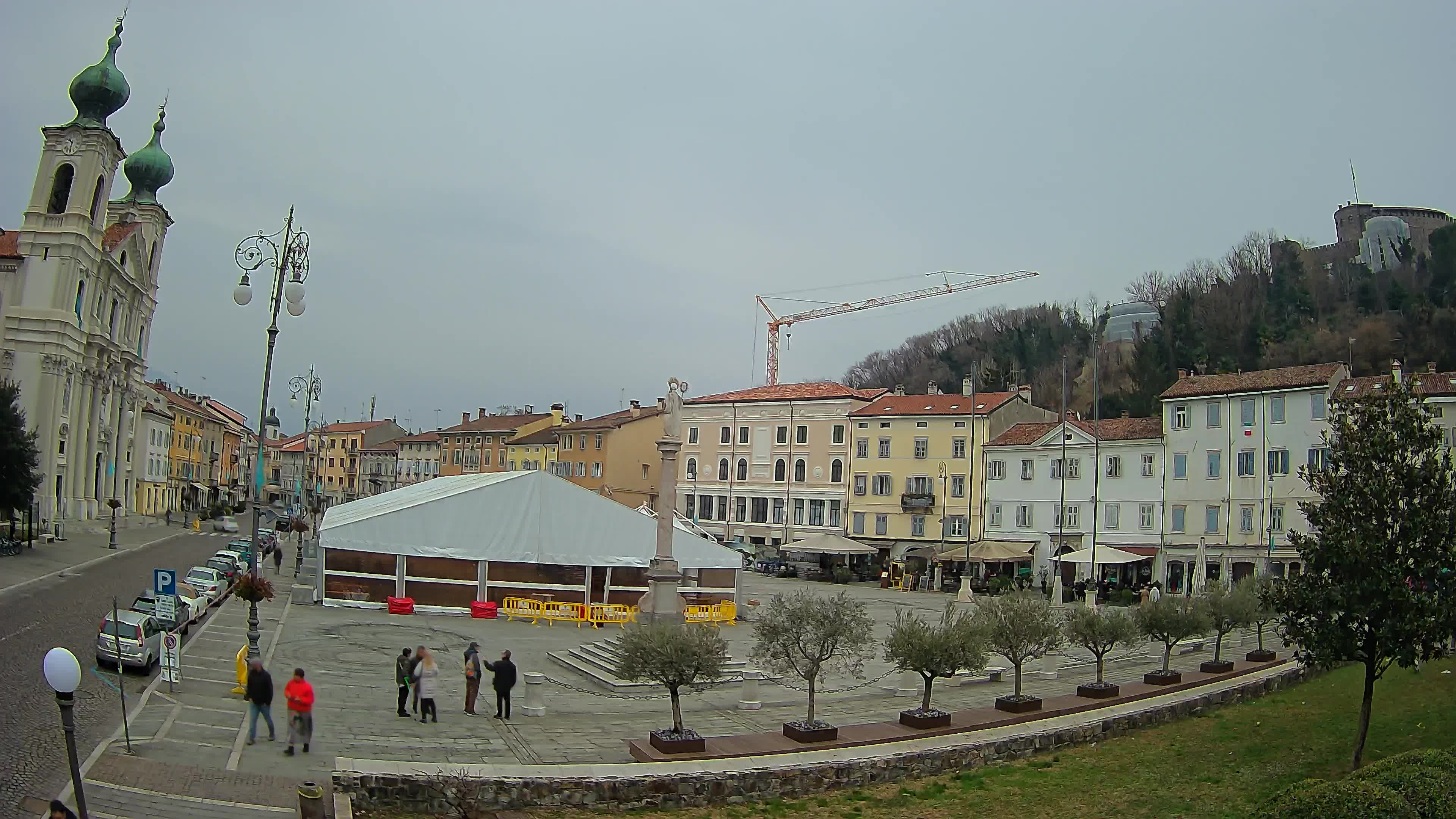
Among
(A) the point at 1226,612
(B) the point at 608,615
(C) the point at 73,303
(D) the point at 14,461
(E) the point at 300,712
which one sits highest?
(C) the point at 73,303

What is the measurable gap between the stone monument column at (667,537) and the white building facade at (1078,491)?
26708 millimetres

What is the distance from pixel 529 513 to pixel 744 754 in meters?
20.8

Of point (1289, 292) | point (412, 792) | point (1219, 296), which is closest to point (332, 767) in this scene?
point (412, 792)

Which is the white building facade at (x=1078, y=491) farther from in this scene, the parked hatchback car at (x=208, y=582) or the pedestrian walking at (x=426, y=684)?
the pedestrian walking at (x=426, y=684)

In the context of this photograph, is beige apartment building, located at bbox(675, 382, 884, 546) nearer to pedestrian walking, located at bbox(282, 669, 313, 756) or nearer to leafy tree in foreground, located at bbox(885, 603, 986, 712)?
leafy tree in foreground, located at bbox(885, 603, 986, 712)

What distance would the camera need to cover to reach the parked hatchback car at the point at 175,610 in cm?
2342

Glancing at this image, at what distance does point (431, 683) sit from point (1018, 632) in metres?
11.1

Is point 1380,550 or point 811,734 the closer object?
point 1380,550

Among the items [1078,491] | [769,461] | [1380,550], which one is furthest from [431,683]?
[769,461]

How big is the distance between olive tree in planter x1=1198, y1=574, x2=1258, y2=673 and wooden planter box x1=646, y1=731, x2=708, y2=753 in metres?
14.4

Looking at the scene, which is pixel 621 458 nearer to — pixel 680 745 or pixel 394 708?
pixel 394 708

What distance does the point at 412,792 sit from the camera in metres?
12.8

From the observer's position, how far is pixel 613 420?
81.3 m

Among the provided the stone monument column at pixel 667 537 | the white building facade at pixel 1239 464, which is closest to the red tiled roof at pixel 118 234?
the stone monument column at pixel 667 537
